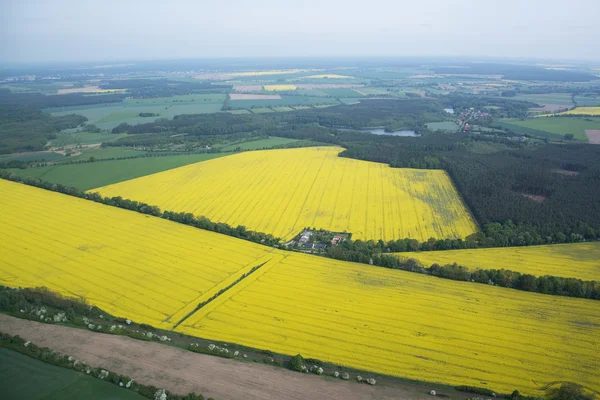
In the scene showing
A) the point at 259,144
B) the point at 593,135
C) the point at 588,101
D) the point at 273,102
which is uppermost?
the point at 273,102

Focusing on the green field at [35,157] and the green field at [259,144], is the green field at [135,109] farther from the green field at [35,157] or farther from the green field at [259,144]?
the green field at [259,144]

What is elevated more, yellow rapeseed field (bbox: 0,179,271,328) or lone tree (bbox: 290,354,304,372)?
yellow rapeseed field (bbox: 0,179,271,328)

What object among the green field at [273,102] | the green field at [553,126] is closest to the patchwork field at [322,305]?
the green field at [553,126]

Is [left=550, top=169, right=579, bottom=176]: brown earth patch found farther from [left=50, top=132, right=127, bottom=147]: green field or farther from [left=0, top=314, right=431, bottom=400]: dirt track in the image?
[left=50, top=132, right=127, bottom=147]: green field

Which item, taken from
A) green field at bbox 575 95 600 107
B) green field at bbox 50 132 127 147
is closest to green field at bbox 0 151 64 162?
green field at bbox 50 132 127 147

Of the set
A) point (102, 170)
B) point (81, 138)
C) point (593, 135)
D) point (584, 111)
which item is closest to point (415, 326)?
point (102, 170)

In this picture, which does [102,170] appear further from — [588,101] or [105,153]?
[588,101]

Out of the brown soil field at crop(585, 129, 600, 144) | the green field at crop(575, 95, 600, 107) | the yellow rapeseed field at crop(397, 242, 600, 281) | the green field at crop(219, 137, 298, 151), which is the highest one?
the green field at crop(575, 95, 600, 107)
